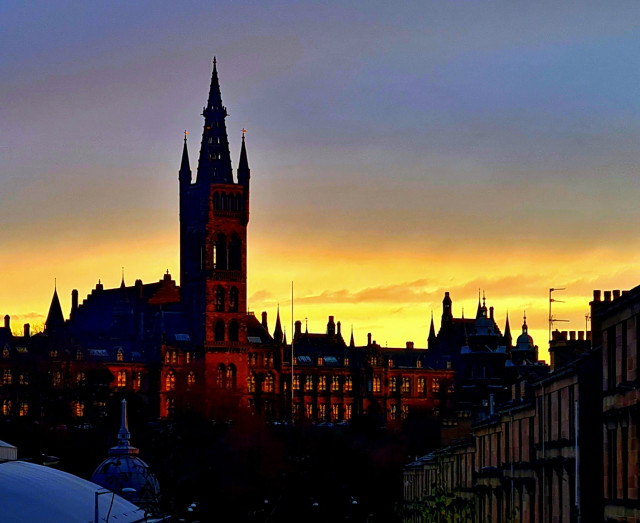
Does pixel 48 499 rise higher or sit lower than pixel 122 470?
lower

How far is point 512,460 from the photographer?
77938 mm

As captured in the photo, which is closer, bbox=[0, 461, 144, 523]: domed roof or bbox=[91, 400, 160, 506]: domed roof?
bbox=[0, 461, 144, 523]: domed roof

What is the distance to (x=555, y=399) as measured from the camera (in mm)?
68250

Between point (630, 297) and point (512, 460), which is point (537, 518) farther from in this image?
point (630, 297)

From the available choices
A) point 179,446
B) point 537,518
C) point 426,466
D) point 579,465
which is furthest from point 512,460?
point 179,446

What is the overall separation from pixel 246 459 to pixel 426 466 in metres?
82.8

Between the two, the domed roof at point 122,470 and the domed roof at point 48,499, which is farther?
the domed roof at point 122,470

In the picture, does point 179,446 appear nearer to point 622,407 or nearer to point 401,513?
point 401,513

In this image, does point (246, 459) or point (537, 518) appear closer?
point (537, 518)

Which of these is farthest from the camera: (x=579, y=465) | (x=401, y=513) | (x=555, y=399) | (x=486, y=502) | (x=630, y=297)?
(x=401, y=513)

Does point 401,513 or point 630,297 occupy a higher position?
point 630,297

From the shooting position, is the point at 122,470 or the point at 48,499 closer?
the point at 48,499

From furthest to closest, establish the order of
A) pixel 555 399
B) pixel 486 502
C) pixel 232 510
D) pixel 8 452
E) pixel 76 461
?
1. pixel 76 461
2. pixel 232 510
3. pixel 8 452
4. pixel 486 502
5. pixel 555 399

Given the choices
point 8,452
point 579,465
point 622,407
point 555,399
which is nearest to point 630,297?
point 622,407
